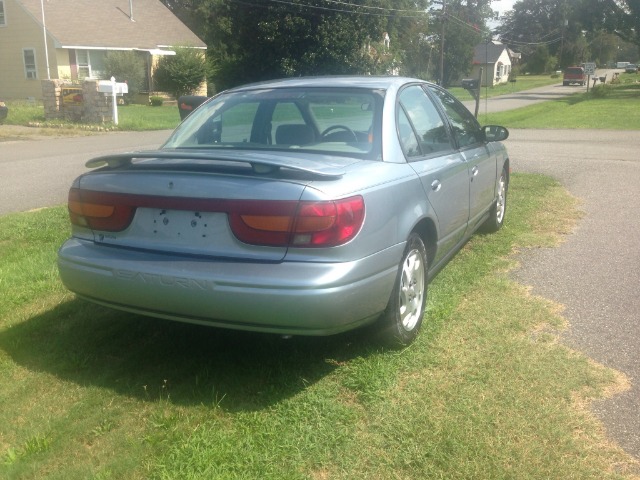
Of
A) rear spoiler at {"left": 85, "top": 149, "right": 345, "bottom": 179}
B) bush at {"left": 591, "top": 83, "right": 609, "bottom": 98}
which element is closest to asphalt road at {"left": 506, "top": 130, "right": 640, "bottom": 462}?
rear spoiler at {"left": 85, "top": 149, "right": 345, "bottom": 179}

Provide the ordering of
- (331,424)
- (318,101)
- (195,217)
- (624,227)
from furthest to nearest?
1. (624,227)
2. (318,101)
3. (195,217)
4. (331,424)

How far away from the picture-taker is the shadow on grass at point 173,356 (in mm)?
3709

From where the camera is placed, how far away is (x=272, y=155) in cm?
389

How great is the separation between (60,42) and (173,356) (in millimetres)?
32458

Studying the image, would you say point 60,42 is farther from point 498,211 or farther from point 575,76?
point 575,76

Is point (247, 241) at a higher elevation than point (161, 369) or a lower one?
higher

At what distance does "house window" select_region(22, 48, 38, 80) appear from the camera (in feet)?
112

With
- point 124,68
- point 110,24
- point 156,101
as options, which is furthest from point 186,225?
point 110,24

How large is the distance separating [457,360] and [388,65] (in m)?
37.8

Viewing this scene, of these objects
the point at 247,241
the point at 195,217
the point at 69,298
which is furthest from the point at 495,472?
the point at 69,298

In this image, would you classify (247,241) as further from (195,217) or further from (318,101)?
(318,101)

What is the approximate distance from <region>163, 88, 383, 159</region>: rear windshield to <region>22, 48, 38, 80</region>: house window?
3284 cm

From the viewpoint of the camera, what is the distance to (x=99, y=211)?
3889mm

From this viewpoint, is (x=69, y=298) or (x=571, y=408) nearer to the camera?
(x=571, y=408)
